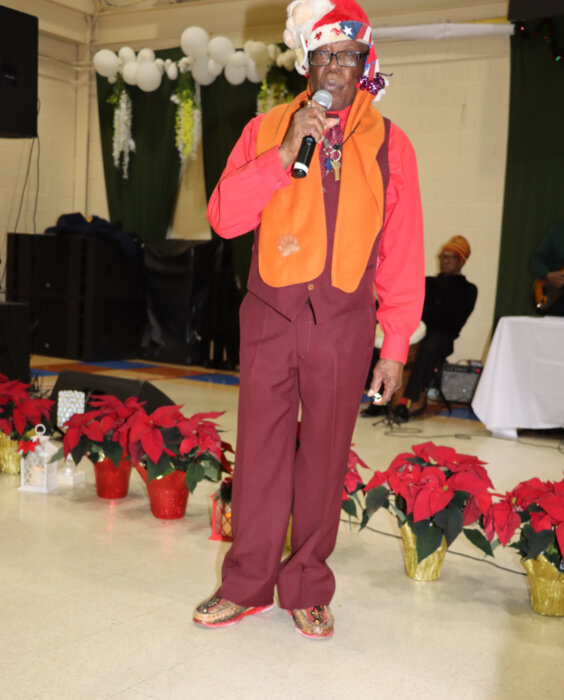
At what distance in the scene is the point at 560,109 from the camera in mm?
5875

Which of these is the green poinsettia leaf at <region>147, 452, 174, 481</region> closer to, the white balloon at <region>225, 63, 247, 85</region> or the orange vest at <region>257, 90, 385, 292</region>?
the orange vest at <region>257, 90, 385, 292</region>

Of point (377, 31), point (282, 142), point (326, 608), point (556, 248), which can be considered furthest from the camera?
point (377, 31)

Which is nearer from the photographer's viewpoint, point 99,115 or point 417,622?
point 417,622

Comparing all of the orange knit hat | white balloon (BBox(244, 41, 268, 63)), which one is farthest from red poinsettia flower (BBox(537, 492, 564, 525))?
white balloon (BBox(244, 41, 268, 63))

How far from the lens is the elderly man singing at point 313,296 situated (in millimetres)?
1743

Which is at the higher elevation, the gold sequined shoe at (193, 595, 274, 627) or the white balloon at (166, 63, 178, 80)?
the white balloon at (166, 63, 178, 80)

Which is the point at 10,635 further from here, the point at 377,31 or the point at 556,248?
the point at 377,31

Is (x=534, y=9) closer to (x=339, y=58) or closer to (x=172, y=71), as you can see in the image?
(x=172, y=71)

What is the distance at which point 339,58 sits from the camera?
1718mm

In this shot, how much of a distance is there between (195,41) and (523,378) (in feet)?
13.5

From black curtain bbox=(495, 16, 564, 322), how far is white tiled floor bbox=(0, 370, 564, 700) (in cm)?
376

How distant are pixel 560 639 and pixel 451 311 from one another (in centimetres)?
374

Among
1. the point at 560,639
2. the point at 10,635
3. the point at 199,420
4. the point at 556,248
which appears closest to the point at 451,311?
the point at 556,248

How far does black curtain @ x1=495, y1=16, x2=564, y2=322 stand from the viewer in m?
5.89
